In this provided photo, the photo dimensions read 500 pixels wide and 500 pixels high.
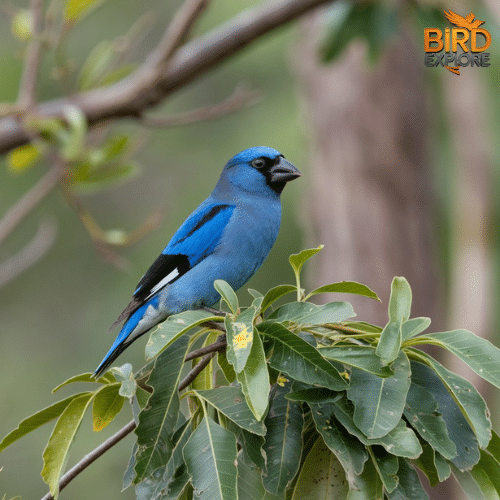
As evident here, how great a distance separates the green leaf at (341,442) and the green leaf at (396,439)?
5cm

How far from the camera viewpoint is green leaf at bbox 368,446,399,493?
1863mm

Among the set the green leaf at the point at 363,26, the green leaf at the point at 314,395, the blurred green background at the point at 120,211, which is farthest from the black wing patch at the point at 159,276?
the blurred green background at the point at 120,211

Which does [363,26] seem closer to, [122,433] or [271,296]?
[271,296]

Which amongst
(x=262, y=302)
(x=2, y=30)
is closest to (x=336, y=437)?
(x=262, y=302)

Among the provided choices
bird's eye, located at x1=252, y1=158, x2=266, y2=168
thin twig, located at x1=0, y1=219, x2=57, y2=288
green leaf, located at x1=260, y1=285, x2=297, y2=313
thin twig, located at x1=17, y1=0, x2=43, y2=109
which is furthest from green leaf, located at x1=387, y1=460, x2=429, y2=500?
thin twig, located at x1=17, y1=0, x2=43, y2=109

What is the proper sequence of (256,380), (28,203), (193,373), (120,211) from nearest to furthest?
1. (256,380)
2. (193,373)
3. (28,203)
4. (120,211)

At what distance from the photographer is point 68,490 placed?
1135 centimetres

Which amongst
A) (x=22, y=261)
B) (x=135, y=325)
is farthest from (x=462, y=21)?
(x=135, y=325)

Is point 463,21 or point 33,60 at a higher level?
point 33,60

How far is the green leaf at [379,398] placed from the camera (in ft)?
5.95

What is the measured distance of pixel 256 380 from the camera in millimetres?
1825

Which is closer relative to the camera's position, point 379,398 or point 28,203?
point 379,398

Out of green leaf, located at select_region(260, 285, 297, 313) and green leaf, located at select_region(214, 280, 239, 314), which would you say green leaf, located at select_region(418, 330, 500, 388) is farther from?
green leaf, located at select_region(214, 280, 239, 314)

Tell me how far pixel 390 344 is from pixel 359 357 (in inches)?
3.7
